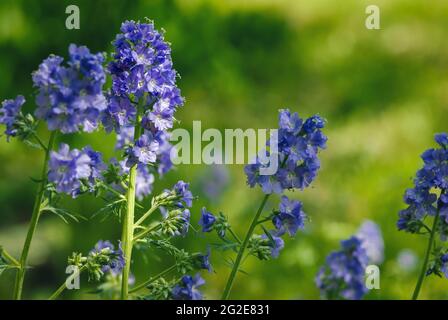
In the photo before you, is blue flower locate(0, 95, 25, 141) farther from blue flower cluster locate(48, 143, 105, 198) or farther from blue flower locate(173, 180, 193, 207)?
blue flower locate(173, 180, 193, 207)

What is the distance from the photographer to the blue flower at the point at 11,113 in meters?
2.23

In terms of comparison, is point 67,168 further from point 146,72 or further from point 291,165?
point 291,165

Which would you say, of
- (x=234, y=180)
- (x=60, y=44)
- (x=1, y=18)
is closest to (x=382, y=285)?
(x=234, y=180)

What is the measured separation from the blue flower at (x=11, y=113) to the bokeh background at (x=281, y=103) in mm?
2203

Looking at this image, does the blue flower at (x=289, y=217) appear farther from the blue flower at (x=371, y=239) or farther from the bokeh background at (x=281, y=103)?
the bokeh background at (x=281, y=103)

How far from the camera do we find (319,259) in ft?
15.4

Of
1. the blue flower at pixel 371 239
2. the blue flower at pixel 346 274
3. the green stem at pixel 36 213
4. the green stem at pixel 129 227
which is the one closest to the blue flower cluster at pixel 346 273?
the blue flower at pixel 346 274

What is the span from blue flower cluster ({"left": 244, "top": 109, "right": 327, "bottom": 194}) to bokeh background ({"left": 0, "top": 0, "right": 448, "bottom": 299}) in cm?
160

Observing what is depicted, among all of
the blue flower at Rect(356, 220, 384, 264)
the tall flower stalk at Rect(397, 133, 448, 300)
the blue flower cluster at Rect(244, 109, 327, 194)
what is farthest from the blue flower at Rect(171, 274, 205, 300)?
the blue flower at Rect(356, 220, 384, 264)

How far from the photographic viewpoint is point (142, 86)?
2.34 metres

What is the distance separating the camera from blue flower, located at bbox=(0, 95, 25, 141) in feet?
7.32

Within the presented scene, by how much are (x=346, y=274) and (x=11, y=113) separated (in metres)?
1.50

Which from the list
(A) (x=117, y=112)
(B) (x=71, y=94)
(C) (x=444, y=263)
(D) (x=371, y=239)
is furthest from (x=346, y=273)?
(B) (x=71, y=94)
